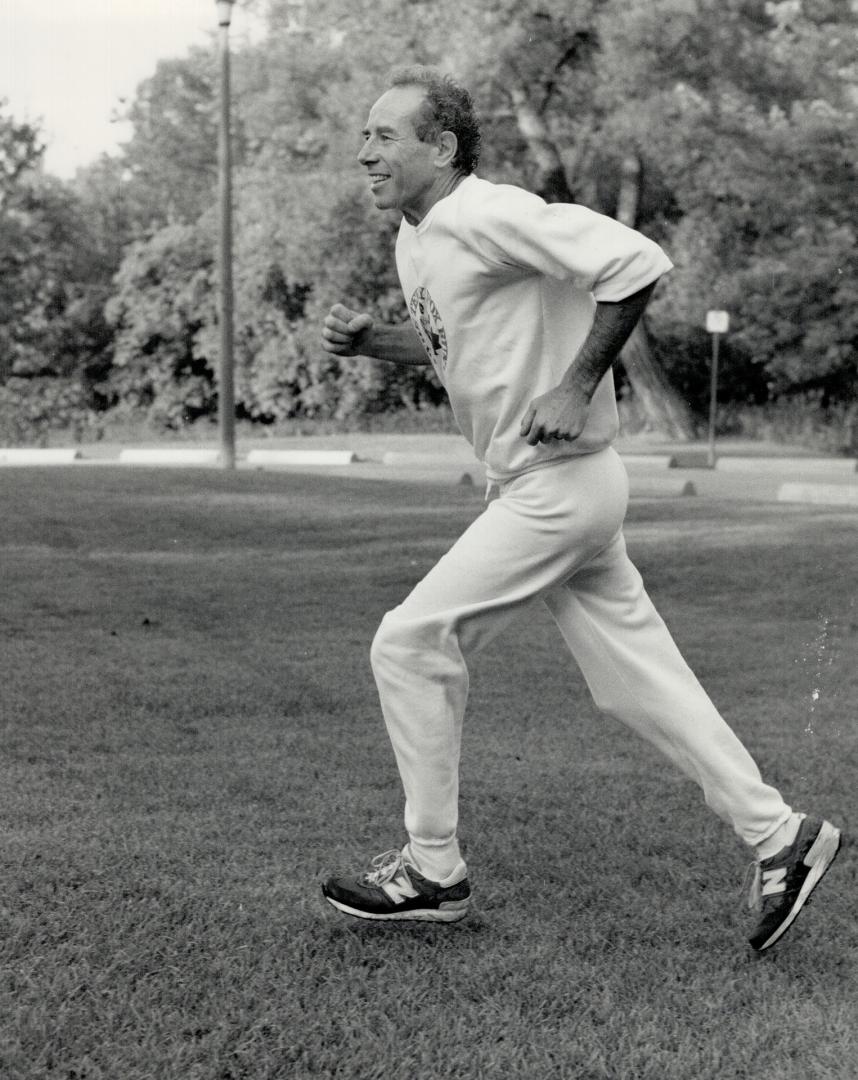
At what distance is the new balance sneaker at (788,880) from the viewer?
364 centimetres

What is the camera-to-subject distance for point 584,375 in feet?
11.4

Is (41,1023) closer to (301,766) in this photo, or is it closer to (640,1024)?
(640,1024)

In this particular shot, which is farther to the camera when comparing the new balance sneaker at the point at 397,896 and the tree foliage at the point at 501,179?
the tree foliage at the point at 501,179

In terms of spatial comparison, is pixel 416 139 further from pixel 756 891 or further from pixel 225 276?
pixel 225 276

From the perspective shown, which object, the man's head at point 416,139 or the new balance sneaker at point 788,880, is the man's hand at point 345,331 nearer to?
the man's head at point 416,139

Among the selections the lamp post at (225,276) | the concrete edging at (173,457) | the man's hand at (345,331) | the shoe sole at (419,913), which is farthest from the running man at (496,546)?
the concrete edging at (173,457)

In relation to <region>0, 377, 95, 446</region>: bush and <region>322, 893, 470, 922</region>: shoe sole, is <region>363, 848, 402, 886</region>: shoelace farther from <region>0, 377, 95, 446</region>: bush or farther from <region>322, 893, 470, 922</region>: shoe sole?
<region>0, 377, 95, 446</region>: bush

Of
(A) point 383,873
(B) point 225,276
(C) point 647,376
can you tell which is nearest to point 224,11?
(B) point 225,276

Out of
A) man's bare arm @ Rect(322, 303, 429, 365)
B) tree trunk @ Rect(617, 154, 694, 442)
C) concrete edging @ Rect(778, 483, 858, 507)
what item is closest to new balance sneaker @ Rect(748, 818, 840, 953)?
man's bare arm @ Rect(322, 303, 429, 365)

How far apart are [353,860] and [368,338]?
57.0 inches

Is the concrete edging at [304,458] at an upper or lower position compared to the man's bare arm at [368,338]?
lower

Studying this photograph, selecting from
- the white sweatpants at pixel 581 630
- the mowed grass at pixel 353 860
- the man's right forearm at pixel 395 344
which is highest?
the man's right forearm at pixel 395 344

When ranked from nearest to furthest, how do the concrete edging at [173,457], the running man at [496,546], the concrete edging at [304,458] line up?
the running man at [496,546] → the concrete edging at [304,458] → the concrete edging at [173,457]

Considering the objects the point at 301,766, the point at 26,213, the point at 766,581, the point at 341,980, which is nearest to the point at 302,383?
the point at 26,213
